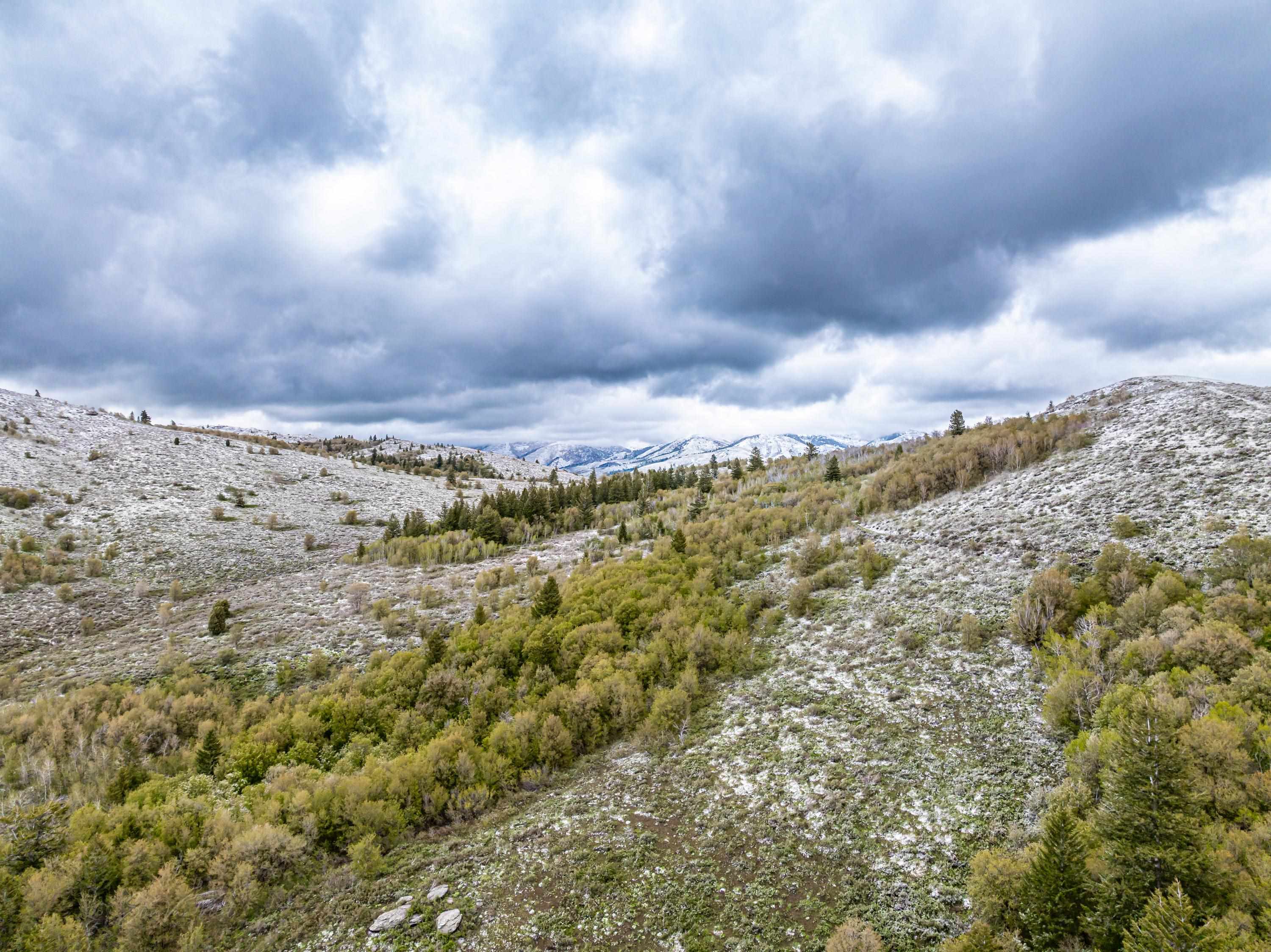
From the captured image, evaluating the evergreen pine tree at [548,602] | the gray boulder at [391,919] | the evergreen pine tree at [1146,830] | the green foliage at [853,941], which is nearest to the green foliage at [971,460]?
the evergreen pine tree at [548,602]

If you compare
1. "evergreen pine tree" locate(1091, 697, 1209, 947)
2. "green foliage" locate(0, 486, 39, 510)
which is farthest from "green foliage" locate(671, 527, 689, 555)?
"green foliage" locate(0, 486, 39, 510)

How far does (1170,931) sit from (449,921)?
23.6 feet

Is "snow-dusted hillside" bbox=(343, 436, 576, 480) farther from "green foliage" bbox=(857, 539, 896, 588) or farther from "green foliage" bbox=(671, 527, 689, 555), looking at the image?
"green foliage" bbox=(857, 539, 896, 588)

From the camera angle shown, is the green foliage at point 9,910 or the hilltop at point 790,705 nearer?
the green foliage at point 9,910

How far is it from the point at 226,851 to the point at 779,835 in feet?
26.1

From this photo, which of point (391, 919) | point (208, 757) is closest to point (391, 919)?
point (391, 919)

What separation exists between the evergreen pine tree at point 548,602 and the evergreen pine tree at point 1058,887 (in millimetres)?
12281

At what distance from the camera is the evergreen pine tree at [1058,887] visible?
14.1 feet

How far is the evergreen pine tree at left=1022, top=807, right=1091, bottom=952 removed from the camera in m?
4.29

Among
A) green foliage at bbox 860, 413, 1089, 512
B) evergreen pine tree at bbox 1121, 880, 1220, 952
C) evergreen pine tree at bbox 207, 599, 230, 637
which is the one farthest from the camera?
green foliage at bbox 860, 413, 1089, 512

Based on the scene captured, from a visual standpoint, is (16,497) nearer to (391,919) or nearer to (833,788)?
(391,919)

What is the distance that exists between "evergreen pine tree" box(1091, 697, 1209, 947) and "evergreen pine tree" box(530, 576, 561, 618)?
41.8 ft

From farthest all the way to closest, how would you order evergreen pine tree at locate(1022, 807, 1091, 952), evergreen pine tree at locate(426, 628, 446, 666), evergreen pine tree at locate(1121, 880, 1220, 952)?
1. evergreen pine tree at locate(426, 628, 446, 666)
2. evergreen pine tree at locate(1022, 807, 1091, 952)
3. evergreen pine tree at locate(1121, 880, 1220, 952)

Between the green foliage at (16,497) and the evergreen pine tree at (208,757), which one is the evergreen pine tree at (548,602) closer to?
the evergreen pine tree at (208,757)
